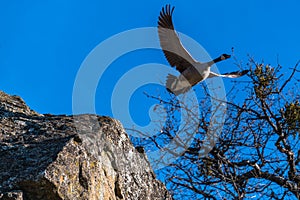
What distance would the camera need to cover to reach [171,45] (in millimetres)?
7684

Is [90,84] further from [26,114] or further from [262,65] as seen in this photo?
[262,65]

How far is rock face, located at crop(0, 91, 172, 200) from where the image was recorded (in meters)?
2.69

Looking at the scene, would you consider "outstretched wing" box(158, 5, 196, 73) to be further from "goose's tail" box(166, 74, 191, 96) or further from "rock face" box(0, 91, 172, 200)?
"rock face" box(0, 91, 172, 200)

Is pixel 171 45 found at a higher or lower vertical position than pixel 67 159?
higher

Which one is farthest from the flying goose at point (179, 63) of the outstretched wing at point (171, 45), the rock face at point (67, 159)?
the rock face at point (67, 159)

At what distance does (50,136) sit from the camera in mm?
3318

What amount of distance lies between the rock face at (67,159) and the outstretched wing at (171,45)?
3723 millimetres

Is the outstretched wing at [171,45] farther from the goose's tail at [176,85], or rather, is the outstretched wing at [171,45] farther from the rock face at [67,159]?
the rock face at [67,159]

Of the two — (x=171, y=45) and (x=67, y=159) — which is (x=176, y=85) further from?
(x=67, y=159)

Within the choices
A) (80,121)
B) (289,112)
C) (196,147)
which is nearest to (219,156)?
(196,147)

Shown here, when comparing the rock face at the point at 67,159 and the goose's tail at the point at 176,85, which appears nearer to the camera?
the rock face at the point at 67,159

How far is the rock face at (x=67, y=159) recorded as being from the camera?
2693mm

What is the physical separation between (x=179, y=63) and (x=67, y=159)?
17.4 feet

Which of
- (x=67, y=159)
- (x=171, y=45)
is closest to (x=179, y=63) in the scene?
(x=171, y=45)
